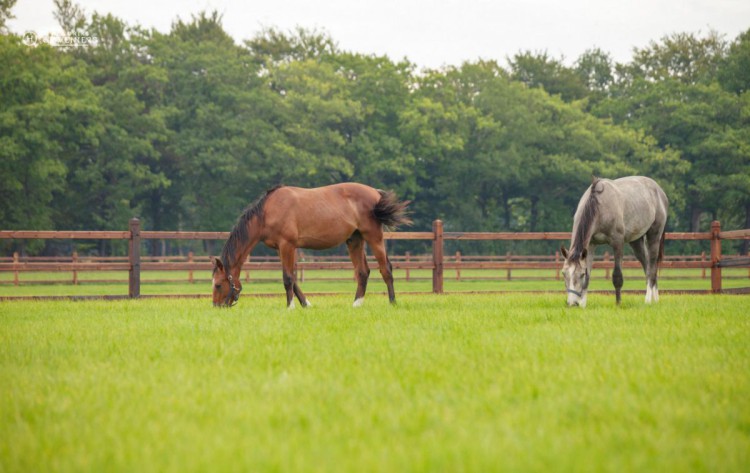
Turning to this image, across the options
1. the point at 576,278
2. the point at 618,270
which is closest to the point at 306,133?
the point at 618,270

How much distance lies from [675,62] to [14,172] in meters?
46.2

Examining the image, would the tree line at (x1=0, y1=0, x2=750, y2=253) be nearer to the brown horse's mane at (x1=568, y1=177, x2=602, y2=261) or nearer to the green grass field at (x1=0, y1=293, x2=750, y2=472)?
the brown horse's mane at (x1=568, y1=177, x2=602, y2=261)

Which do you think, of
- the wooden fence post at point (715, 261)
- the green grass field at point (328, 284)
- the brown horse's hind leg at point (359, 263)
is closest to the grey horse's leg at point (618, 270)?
the brown horse's hind leg at point (359, 263)

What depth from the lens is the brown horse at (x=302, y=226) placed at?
1175 centimetres

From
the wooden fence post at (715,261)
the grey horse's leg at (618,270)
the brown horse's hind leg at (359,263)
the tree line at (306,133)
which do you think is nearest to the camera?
the grey horse's leg at (618,270)

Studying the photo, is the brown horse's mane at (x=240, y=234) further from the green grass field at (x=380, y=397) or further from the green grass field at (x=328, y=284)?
Answer: the green grass field at (x=328, y=284)

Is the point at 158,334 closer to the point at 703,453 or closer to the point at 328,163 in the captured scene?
the point at 703,453

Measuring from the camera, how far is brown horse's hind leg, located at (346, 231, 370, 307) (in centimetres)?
1212

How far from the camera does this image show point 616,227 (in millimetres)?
11586

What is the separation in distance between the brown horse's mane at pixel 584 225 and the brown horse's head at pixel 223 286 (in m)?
4.93

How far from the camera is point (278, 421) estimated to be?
4109 millimetres

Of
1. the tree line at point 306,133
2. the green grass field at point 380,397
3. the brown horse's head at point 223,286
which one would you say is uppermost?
the tree line at point 306,133

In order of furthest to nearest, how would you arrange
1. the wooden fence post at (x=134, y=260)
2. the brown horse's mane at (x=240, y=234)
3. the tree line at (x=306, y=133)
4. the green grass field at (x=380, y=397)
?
the tree line at (x=306, y=133) → the wooden fence post at (x=134, y=260) → the brown horse's mane at (x=240, y=234) → the green grass field at (x=380, y=397)

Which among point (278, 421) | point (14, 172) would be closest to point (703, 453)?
point (278, 421)
